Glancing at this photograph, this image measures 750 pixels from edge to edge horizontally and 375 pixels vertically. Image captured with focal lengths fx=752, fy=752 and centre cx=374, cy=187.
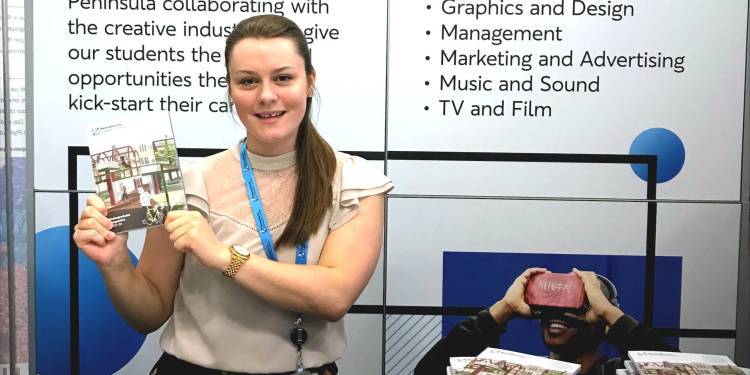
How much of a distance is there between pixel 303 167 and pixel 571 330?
151 centimetres

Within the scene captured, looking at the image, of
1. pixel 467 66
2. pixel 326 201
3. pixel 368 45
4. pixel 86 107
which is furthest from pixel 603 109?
pixel 86 107

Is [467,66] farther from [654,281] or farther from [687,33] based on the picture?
[654,281]

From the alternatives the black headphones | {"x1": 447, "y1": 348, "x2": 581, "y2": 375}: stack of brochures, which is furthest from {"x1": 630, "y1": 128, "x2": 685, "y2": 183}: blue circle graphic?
{"x1": 447, "y1": 348, "x2": 581, "y2": 375}: stack of brochures

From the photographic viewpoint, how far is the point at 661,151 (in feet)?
9.42

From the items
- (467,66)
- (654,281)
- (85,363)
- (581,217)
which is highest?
(467,66)

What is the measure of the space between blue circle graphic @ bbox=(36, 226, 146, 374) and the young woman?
1.09 meters

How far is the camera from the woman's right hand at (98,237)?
5.94 feet

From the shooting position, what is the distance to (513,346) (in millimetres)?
2977

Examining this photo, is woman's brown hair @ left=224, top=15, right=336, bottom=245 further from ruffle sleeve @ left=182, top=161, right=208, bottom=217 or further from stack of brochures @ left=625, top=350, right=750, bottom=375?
stack of brochures @ left=625, top=350, right=750, bottom=375

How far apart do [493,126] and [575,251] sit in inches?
23.0

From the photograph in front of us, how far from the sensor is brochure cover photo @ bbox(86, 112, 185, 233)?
183cm

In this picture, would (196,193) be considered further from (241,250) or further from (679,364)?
(679,364)

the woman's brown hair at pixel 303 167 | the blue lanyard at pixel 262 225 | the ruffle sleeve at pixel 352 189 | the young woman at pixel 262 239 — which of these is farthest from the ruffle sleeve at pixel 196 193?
the ruffle sleeve at pixel 352 189

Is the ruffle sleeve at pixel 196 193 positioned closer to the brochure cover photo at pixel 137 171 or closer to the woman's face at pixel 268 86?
the brochure cover photo at pixel 137 171
